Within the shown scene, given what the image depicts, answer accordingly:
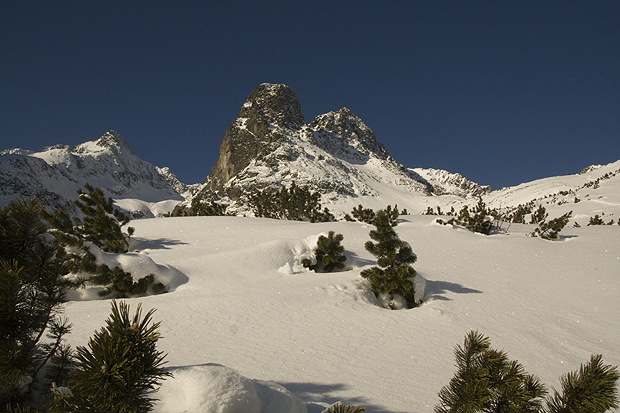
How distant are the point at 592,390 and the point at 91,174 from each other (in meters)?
162

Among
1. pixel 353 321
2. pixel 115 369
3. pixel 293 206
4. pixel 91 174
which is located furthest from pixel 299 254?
pixel 91 174

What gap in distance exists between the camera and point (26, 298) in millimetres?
1713

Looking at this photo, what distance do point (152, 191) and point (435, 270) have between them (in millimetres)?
172881

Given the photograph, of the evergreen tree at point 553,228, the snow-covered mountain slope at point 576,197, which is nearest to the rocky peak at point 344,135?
Result: the snow-covered mountain slope at point 576,197

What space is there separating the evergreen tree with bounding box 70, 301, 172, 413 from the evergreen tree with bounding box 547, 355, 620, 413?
1.91 meters

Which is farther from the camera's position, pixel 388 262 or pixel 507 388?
pixel 388 262

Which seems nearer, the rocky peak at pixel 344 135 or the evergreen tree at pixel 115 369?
the evergreen tree at pixel 115 369

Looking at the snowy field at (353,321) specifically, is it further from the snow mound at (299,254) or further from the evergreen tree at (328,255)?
the evergreen tree at (328,255)

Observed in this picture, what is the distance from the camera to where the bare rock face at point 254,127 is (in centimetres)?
9756

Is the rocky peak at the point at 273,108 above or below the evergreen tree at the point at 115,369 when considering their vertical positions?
above

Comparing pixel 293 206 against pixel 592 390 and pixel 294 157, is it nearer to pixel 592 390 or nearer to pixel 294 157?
pixel 592 390

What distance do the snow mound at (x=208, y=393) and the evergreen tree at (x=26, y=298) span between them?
0.73 meters

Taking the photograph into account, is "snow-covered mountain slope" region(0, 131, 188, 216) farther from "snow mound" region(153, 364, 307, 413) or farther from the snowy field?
"snow mound" region(153, 364, 307, 413)

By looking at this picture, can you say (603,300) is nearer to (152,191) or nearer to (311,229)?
(311,229)
